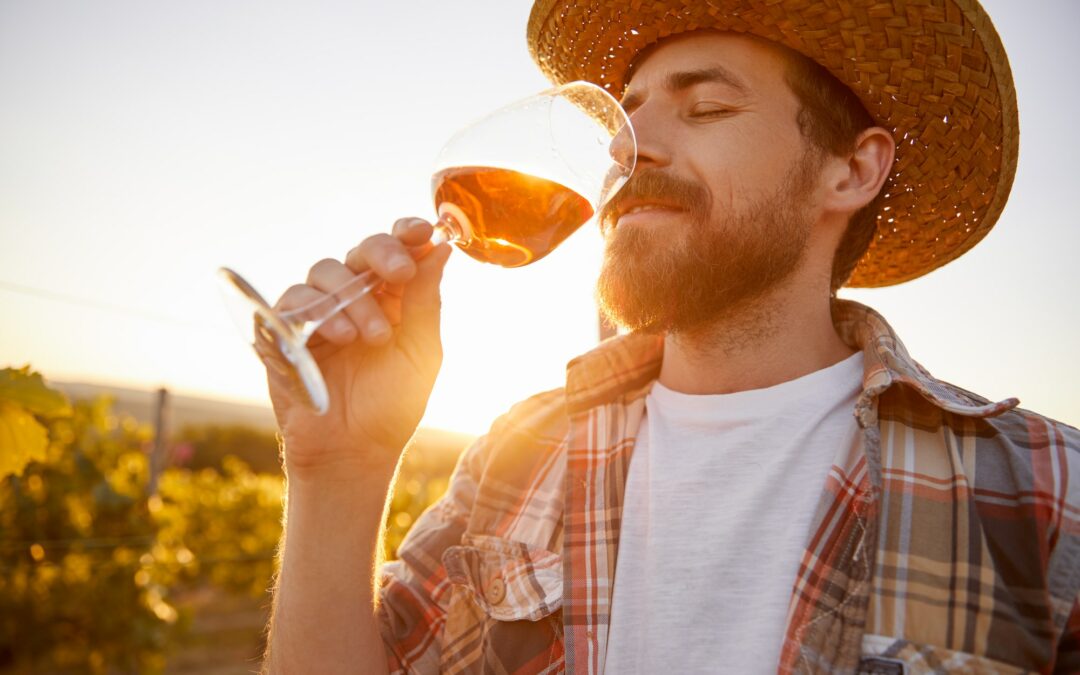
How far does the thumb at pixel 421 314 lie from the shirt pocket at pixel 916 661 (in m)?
1.03

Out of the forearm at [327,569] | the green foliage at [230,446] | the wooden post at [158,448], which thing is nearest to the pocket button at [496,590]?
the forearm at [327,569]

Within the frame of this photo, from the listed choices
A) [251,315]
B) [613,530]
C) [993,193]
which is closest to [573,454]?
[613,530]

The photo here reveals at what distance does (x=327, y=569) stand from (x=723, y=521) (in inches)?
35.2

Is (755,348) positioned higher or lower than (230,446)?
higher

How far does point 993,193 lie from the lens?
6.96ft

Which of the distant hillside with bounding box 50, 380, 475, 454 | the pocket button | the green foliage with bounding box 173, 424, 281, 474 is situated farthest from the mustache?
the distant hillside with bounding box 50, 380, 475, 454

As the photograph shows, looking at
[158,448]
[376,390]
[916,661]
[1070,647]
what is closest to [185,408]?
[158,448]

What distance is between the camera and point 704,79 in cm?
203

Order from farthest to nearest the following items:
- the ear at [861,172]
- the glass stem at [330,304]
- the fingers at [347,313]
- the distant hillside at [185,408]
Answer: the distant hillside at [185,408] < the ear at [861,172] < the fingers at [347,313] < the glass stem at [330,304]

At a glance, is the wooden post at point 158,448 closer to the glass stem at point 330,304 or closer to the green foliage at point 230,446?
the glass stem at point 330,304

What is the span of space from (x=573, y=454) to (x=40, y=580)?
4.56 metres

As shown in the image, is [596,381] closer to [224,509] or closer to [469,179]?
[469,179]

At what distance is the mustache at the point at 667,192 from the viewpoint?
190cm

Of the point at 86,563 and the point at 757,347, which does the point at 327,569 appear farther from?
the point at 86,563
